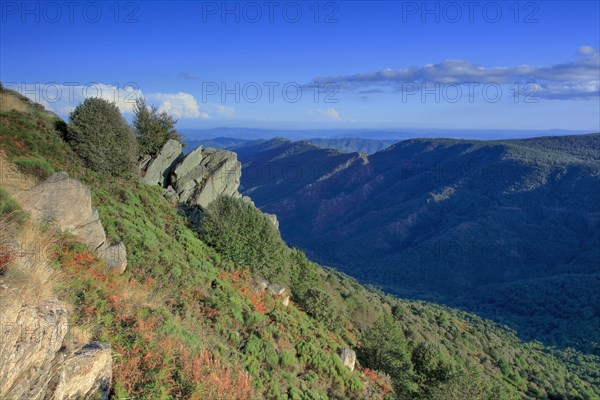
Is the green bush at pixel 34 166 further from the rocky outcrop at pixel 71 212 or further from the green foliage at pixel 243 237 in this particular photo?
the green foliage at pixel 243 237

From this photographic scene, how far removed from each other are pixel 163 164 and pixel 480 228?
99896mm

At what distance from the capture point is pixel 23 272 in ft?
18.8

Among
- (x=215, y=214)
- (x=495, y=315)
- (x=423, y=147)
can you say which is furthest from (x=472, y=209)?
(x=215, y=214)

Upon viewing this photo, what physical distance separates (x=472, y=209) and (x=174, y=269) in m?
119

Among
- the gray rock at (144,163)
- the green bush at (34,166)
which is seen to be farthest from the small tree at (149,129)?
the green bush at (34,166)

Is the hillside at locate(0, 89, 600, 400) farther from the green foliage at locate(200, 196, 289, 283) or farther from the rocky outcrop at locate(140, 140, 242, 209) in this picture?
the rocky outcrop at locate(140, 140, 242, 209)

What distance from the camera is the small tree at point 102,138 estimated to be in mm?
16547

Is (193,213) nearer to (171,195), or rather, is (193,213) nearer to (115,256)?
(171,195)

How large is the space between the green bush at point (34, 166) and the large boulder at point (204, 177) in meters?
7.98

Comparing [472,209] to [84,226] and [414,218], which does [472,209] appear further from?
[84,226]

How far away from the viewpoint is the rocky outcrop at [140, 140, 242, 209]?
67.9ft

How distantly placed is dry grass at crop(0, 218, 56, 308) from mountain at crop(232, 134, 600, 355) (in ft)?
228

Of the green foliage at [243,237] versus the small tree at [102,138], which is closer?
the small tree at [102,138]

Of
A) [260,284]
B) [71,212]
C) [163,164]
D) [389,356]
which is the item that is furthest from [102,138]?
[389,356]
